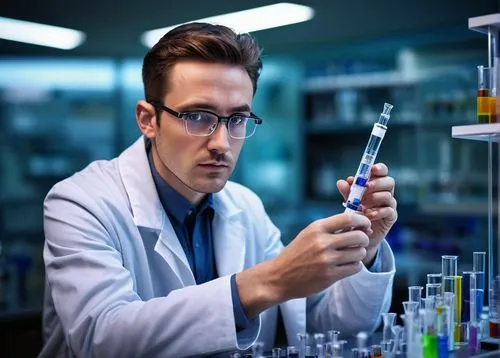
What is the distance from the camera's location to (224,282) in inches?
50.9

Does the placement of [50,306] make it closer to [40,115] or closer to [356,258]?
[356,258]

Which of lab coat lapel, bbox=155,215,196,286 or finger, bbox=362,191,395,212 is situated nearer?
finger, bbox=362,191,395,212

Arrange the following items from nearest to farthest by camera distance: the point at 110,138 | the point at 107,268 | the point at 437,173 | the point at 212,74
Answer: the point at 107,268
the point at 212,74
the point at 437,173
the point at 110,138

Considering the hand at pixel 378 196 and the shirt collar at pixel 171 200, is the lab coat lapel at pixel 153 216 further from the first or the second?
the hand at pixel 378 196

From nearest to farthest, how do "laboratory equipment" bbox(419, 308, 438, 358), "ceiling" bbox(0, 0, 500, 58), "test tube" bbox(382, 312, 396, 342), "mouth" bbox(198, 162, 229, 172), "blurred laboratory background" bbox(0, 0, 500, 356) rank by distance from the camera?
"laboratory equipment" bbox(419, 308, 438, 358)
"test tube" bbox(382, 312, 396, 342)
"mouth" bbox(198, 162, 229, 172)
"ceiling" bbox(0, 0, 500, 58)
"blurred laboratory background" bbox(0, 0, 500, 356)

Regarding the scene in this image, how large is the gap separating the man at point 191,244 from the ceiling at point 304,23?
2.55 metres

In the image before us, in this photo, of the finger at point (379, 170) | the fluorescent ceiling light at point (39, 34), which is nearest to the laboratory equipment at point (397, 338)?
the finger at point (379, 170)

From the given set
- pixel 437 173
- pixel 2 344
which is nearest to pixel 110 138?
pixel 437 173

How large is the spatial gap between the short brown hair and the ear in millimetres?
28

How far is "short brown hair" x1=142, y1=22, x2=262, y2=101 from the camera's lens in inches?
63.1

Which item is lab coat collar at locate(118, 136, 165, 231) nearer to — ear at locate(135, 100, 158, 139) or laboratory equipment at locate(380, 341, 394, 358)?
ear at locate(135, 100, 158, 139)

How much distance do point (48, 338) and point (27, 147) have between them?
452 cm

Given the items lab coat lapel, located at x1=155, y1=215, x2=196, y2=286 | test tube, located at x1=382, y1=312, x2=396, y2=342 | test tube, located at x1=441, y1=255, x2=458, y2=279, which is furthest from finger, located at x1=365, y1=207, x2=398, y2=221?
lab coat lapel, located at x1=155, y1=215, x2=196, y2=286

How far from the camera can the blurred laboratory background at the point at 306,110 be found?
4.53 m
